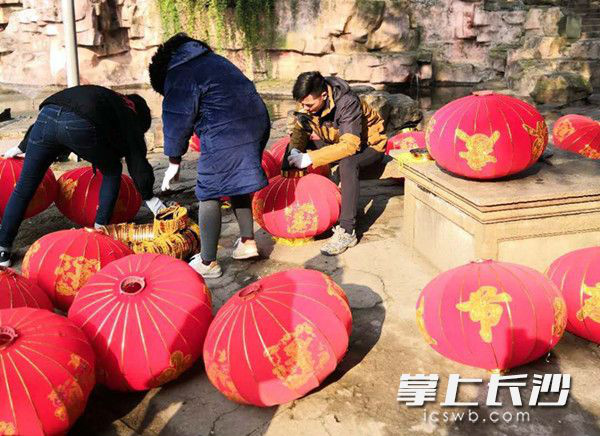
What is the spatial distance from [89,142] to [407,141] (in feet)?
10.4

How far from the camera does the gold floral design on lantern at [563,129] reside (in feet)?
20.0

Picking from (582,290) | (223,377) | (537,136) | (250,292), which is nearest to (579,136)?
(537,136)

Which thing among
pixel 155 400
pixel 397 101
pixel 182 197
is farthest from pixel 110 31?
pixel 155 400

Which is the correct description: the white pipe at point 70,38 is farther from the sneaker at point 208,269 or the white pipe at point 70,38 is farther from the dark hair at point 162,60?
the sneaker at point 208,269

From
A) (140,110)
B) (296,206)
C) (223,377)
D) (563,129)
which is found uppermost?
(140,110)

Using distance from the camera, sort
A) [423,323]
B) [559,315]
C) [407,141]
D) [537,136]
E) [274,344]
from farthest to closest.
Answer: [407,141]
[537,136]
[423,323]
[559,315]
[274,344]

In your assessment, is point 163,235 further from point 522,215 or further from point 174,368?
point 522,215

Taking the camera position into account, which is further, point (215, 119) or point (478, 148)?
point (215, 119)

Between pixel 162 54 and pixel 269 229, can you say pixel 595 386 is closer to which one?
pixel 269 229

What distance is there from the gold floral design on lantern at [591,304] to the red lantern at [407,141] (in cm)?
319

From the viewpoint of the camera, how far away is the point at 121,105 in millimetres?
4844

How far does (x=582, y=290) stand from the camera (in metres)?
3.30

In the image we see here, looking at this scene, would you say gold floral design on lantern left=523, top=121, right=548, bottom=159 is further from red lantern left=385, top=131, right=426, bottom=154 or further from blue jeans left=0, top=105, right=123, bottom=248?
blue jeans left=0, top=105, right=123, bottom=248

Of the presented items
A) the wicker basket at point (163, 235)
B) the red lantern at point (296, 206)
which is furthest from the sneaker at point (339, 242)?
the wicker basket at point (163, 235)
